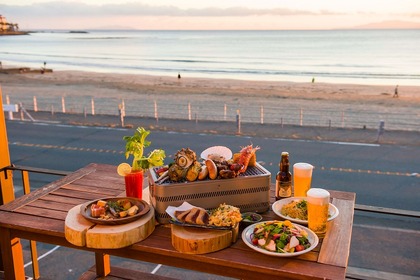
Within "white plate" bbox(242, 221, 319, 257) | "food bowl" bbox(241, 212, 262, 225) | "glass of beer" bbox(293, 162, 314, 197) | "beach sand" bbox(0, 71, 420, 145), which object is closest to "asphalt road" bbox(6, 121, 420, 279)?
"glass of beer" bbox(293, 162, 314, 197)

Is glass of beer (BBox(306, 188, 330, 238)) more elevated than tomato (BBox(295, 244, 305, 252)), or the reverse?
glass of beer (BBox(306, 188, 330, 238))

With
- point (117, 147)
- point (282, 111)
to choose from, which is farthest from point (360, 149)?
point (282, 111)

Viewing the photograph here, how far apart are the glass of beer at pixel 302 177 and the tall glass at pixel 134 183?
4.81 ft

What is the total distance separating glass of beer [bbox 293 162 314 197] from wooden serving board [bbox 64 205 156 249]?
1480 millimetres

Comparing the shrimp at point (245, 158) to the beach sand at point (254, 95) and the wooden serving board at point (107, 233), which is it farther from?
the beach sand at point (254, 95)

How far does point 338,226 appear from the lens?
12.2ft

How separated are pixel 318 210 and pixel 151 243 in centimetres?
132

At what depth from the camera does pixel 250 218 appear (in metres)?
3.72

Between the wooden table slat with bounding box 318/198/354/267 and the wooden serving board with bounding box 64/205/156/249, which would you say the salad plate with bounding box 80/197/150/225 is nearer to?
the wooden serving board with bounding box 64/205/156/249

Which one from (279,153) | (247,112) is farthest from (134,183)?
(247,112)

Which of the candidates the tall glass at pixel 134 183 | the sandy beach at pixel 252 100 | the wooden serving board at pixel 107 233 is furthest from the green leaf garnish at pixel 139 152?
the sandy beach at pixel 252 100

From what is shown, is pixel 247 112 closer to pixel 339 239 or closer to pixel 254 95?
pixel 254 95

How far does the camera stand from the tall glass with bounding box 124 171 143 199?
4.04 metres

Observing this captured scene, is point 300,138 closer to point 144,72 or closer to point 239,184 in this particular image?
point 239,184
